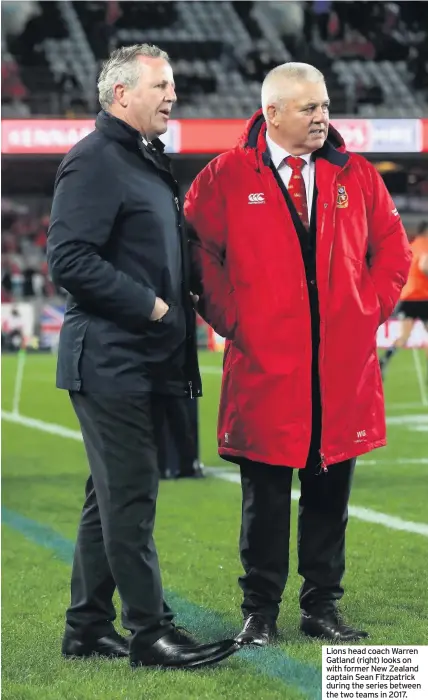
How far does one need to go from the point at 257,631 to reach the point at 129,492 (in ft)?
2.12

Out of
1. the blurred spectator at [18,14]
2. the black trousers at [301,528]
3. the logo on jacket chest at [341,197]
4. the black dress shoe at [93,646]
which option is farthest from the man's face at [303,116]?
the blurred spectator at [18,14]

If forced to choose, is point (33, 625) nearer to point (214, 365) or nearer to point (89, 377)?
point (89, 377)

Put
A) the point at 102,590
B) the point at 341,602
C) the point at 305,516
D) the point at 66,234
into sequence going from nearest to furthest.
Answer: the point at 66,234 < the point at 102,590 < the point at 305,516 < the point at 341,602

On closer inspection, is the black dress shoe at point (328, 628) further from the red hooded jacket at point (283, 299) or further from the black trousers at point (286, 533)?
the red hooded jacket at point (283, 299)

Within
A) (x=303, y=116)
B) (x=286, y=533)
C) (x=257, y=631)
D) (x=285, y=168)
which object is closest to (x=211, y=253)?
(x=285, y=168)

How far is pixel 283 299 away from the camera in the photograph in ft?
11.1

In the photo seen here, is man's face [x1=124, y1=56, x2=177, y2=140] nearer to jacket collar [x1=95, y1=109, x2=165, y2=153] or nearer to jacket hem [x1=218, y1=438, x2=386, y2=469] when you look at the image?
jacket collar [x1=95, y1=109, x2=165, y2=153]

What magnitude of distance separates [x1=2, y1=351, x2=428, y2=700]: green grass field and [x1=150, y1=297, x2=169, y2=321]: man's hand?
0.85 meters

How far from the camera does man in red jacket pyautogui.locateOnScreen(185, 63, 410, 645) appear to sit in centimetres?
338

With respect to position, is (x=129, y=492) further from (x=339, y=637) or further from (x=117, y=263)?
(x=339, y=637)

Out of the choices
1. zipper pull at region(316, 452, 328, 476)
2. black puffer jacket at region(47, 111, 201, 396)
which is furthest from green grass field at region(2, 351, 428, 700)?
black puffer jacket at region(47, 111, 201, 396)

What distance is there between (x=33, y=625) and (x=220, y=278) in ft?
4.05

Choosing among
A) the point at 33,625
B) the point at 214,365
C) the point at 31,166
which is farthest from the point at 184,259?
the point at 31,166

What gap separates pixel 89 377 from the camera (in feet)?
10.2
